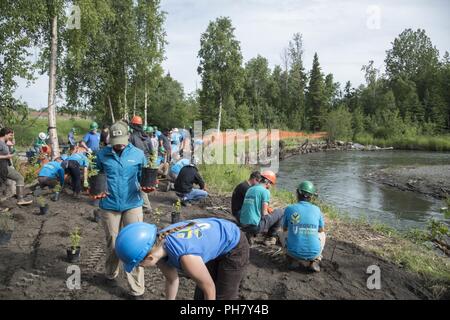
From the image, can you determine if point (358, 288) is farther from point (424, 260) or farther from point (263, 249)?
point (424, 260)

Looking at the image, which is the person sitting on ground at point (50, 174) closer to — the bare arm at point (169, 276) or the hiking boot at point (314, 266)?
the hiking boot at point (314, 266)

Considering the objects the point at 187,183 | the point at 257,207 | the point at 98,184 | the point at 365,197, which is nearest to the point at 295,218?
the point at 257,207

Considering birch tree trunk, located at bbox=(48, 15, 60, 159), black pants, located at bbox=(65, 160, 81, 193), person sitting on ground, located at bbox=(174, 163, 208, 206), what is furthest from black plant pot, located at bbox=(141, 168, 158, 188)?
birch tree trunk, located at bbox=(48, 15, 60, 159)

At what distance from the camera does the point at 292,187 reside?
18.8 metres

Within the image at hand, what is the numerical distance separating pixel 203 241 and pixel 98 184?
1.91 m

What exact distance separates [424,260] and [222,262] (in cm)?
495

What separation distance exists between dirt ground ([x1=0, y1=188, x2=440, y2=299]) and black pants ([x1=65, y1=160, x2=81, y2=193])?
72.7 inches

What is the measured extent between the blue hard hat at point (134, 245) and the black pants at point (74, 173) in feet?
21.2

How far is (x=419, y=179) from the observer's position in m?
20.9

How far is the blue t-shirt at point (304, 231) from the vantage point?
5.21 m

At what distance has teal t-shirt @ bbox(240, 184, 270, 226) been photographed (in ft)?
20.6

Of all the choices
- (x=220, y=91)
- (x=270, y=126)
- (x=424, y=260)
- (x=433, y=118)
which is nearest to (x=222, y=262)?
(x=424, y=260)

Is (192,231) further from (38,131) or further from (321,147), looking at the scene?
(321,147)

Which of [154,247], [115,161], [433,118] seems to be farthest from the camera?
[433,118]
